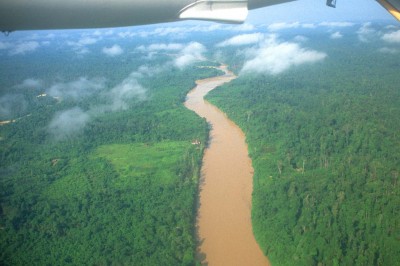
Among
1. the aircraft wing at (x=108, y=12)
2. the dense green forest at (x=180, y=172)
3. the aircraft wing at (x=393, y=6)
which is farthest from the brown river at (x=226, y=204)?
the aircraft wing at (x=108, y=12)

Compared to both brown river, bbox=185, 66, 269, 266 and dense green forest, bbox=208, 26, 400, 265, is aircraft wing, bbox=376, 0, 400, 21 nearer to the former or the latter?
dense green forest, bbox=208, 26, 400, 265

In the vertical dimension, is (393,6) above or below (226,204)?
above

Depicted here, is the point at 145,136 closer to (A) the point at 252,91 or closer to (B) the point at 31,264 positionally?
(B) the point at 31,264

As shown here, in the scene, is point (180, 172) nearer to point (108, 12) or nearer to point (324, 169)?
point (324, 169)

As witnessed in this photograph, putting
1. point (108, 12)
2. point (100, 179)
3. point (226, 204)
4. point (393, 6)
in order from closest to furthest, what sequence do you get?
point (108, 12), point (393, 6), point (226, 204), point (100, 179)

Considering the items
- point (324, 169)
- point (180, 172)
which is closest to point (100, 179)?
point (180, 172)

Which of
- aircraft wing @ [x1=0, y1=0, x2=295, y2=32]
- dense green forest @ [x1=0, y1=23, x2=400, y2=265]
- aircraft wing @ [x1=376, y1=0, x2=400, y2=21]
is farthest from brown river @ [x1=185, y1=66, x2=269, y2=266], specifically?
aircraft wing @ [x1=0, y1=0, x2=295, y2=32]
